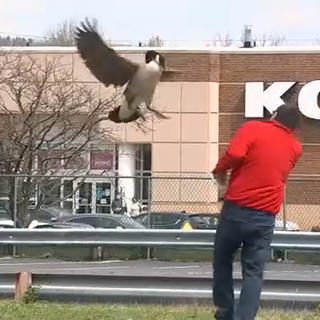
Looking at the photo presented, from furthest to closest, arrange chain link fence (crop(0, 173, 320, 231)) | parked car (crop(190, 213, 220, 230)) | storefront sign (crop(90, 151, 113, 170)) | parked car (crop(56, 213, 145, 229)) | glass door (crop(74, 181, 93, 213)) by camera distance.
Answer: storefront sign (crop(90, 151, 113, 170)) < glass door (crop(74, 181, 93, 213)) < parked car (crop(190, 213, 220, 230)) < parked car (crop(56, 213, 145, 229)) < chain link fence (crop(0, 173, 320, 231))

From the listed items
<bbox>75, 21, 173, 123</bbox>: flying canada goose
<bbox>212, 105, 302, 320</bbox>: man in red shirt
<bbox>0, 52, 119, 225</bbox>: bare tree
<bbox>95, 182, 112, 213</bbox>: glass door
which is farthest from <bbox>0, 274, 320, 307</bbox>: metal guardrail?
<bbox>95, 182, 112, 213</bbox>: glass door

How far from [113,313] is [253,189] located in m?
2.06

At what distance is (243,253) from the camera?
651 centimetres

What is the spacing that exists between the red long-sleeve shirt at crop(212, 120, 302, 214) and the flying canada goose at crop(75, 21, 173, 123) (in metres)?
1.60

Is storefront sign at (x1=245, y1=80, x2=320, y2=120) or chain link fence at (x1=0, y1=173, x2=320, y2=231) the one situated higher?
storefront sign at (x1=245, y1=80, x2=320, y2=120)

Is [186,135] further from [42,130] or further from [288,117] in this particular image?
[288,117]

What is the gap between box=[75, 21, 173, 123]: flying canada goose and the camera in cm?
439

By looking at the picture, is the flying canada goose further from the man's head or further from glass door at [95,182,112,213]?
glass door at [95,182,112,213]

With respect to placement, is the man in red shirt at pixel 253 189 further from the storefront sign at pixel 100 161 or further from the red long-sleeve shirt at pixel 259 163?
the storefront sign at pixel 100 161

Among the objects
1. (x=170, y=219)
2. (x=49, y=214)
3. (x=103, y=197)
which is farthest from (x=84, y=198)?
(x=170, y=219)

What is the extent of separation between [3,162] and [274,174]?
15.3 m

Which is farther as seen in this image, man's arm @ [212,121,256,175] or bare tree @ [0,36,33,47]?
bare tree @ [0,36,33,47]

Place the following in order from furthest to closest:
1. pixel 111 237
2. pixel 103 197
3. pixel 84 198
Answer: pixel 84 198
pixel 103 197
pixel 111 237

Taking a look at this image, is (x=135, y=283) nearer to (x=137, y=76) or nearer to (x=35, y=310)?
(x=35, y=310)
